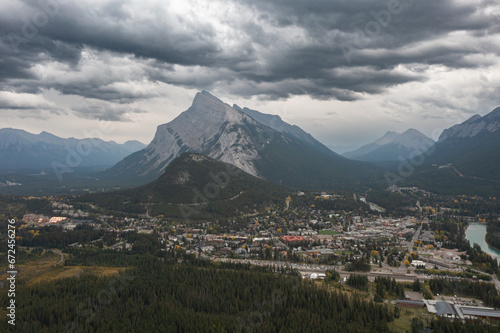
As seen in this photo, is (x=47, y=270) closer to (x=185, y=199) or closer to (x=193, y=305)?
(x=193, y=305)

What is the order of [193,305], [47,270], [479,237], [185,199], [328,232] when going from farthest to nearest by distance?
[185,199] → [328,232] → [479,237] → [47,270] → [193,305]

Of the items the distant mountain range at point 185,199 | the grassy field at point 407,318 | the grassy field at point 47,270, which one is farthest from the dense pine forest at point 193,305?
the distant mountain range at point 185,199

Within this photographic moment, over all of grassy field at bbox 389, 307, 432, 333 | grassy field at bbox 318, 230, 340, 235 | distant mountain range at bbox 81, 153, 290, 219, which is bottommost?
grassy field at bbox 389, 307, 432, 333

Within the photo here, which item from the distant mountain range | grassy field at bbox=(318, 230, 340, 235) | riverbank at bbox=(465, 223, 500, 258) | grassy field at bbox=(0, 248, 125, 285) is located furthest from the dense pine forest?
the distant mountain range

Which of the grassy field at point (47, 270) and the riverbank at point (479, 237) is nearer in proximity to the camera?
the grassy field at point (47, 270)

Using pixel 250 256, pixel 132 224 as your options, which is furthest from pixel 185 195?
pixel 250 256

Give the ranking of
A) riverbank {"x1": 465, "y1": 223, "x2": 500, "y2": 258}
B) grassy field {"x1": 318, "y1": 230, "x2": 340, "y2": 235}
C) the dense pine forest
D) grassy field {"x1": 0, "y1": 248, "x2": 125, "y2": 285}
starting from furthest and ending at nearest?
grassy field {"x1": 318, "y1": 230, "x2": 340, "y2": 235} < riverbank {"x1": 465, "y1": 223, "x2": 500, "y2": 258} < grassy field {"x1": 0, "y1": 248, "x2": 125, "y2": 285} < the dense pine forest

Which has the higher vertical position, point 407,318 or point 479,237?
point 479,237

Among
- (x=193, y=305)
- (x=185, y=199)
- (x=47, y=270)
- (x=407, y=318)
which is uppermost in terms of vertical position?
(x=185, y=199)

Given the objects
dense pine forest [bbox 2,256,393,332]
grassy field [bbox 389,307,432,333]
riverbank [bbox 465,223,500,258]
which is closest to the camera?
dense pine forest [bbox 2,256,393,332]

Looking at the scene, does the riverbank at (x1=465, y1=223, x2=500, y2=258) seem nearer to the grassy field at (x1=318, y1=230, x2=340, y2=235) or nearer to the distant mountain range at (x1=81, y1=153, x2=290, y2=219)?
the grassy field at (x1=318, y1=230, x2=340, y2=235)

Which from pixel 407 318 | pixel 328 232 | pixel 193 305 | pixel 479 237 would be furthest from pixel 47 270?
pixel 479 237

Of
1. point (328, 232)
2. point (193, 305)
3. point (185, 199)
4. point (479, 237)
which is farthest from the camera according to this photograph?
point (185, 199)

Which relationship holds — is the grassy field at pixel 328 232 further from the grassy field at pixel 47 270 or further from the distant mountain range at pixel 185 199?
the grassy field at pixel 47 270
